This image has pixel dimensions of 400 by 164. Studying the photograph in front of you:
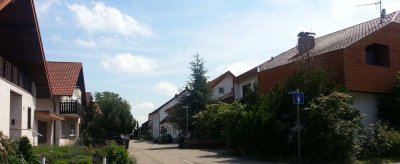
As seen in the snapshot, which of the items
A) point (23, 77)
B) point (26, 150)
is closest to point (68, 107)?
point (23, 77)

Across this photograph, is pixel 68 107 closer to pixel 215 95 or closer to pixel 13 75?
pixel 13 75

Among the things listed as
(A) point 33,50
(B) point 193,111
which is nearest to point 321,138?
(A) point 33,50

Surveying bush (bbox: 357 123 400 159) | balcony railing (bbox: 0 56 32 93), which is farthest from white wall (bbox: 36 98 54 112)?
bush (bbox: 357 123 400 159)

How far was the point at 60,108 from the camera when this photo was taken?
134ft

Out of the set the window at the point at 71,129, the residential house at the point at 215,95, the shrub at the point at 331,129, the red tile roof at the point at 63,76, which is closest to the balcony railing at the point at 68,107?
the red tile roof at the point at 63,76

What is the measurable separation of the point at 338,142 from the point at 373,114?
7.39 meters

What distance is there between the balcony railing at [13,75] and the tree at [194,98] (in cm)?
2178

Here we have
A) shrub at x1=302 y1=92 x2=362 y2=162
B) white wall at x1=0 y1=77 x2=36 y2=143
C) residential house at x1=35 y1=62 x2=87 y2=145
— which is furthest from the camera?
residential house at x1=35 y1=62 x2=87 y2=145

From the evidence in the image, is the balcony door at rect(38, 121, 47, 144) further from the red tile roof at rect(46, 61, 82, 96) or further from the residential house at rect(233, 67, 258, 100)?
A: the residential house at rect(233, 67, 258, 100)

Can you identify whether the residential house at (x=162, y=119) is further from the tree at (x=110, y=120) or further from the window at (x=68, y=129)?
the window at (x=68, y=129)

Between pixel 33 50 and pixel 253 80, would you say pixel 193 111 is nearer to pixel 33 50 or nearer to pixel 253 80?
pixel 253 80

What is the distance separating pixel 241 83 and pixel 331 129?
21.3 meters

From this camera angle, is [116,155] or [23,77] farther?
[23,77]

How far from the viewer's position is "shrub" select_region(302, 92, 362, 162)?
22.5 metres
